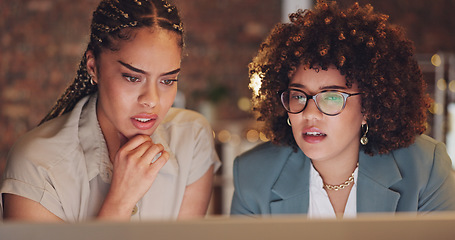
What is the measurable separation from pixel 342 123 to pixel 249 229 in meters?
0.81

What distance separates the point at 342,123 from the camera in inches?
48.7

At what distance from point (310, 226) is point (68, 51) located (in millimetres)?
4141

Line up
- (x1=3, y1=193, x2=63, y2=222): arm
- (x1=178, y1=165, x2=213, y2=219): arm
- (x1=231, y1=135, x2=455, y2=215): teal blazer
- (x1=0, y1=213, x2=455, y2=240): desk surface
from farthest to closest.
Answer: (x1=178, y1=165, x2=213, y2=219): arm → (x1=231, y1=135, x2=455, y2=215): teal blazer → (x1=3, y1=193, x2=63, y2=222): arm → (x1=0, y1=213, x2=455, y2=240): desk surface

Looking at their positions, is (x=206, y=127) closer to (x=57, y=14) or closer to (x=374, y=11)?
(x=374, y=11)

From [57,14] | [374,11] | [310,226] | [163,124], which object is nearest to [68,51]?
[57,14]

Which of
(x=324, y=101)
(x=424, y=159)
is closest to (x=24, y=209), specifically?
(x=324, y=101)

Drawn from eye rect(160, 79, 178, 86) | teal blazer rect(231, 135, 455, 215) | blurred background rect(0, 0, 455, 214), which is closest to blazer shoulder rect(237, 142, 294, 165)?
teal blazer rect(231, 135, 455, 215)

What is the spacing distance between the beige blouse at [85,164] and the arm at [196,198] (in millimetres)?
16

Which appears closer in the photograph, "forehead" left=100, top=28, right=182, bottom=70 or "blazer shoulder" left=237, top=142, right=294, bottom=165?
"forehead" left=100, top=28, right=182, bottom=70

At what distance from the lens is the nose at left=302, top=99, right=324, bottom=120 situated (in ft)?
3.92

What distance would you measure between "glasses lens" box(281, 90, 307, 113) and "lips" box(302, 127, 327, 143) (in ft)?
0.20

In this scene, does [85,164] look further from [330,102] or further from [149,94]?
[330,102]

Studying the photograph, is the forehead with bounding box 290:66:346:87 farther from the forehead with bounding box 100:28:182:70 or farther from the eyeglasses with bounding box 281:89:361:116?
the forehead with bounding box 100:28:182:70

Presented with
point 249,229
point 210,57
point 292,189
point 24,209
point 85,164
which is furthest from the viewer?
point 210,57
